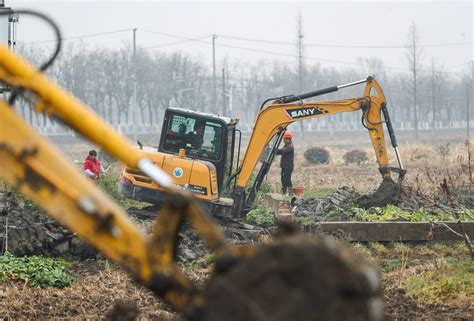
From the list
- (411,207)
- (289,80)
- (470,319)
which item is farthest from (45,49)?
(470,319)

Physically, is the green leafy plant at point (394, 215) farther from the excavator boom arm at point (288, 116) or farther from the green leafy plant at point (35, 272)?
the green leafy plant at point (35, 272)

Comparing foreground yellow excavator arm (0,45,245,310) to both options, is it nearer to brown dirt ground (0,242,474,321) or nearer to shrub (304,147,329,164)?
brown dirt ground (0,242,474,321)

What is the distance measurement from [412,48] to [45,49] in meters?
42.3

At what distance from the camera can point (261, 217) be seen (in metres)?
16.1

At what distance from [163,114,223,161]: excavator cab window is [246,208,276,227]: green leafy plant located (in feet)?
4.78

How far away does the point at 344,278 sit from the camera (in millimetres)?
3875

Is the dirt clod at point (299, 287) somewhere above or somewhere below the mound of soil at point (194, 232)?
above

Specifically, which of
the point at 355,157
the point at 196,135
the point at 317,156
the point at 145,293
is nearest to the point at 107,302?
the point at 145,293

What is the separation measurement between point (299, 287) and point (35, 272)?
7033mm

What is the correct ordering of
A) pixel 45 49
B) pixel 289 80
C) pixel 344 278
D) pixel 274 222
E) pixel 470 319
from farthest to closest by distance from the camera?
1. pixel 289 80
2. pixel 45 49
3. pixel 274 222
4. pixel 470 319
5. pixel 344 278

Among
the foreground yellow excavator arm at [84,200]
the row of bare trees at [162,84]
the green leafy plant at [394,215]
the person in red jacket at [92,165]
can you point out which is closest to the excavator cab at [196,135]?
the person in red jacket at [92,165]

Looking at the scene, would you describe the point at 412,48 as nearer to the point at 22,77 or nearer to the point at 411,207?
the point at 411,207

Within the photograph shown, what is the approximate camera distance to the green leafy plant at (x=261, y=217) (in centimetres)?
1581

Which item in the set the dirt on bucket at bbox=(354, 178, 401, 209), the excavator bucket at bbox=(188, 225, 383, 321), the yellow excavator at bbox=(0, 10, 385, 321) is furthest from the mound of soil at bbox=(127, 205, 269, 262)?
the excavator bucket at bbox=(188, 225, 383, 321)
